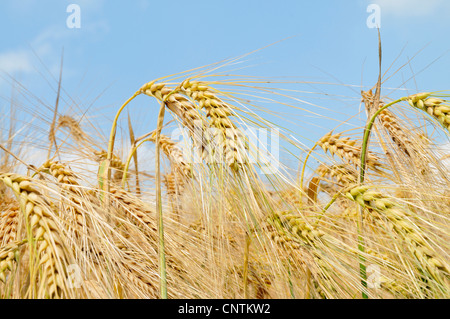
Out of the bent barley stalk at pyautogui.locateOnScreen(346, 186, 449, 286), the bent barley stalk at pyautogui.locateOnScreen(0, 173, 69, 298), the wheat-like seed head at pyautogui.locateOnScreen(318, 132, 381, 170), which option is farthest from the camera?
the wheat-like seed head at pyautogui.locateOnScreen(318, 132, 381, 170)

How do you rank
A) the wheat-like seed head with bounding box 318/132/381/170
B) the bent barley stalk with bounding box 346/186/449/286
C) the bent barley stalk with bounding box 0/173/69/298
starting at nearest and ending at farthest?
the bent barley stalk with bounding box 0/173/69/298
the bent barley stalk with bounding box 346/186/449/286
the wheat-like seed head with bounding box 318/132/381/170

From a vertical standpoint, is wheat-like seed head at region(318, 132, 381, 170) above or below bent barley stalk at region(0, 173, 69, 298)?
above

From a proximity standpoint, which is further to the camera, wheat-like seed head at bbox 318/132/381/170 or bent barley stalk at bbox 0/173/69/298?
wheat-like seed head at bbox 318/132/381/170

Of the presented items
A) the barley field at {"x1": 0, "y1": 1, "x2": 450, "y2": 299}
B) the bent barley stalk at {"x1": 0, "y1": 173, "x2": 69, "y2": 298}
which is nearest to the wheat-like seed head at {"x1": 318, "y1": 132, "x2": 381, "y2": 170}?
the barley field at {"x1": 0, "y1": 1, "x2": 450, "y2": 299}

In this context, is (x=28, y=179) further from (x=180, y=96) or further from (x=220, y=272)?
(x=220, y=272)

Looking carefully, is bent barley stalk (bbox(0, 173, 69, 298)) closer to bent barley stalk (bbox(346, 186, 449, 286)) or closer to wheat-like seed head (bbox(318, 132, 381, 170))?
bent barley stalk (bbox(346, 186, 449, 286))

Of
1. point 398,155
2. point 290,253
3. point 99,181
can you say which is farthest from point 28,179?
point 398,155

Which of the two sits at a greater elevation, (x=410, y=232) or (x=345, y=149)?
(x=345, y=149)

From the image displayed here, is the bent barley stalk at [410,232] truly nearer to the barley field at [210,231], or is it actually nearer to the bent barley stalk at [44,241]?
the barley field at [210,231]

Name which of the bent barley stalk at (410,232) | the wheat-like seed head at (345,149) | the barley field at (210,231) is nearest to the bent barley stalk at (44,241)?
the barley field at (210,231)

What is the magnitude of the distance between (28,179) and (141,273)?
387 mm

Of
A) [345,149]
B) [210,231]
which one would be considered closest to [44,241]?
[210,231]

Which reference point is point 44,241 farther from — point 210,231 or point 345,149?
point 345,149

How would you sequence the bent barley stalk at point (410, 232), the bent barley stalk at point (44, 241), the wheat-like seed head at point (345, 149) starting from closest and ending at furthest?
the bent barley stalk at point (44, 241) → the bent barley stalk at point (410, 232) → the wheat-like seed head at point (345, 149)
